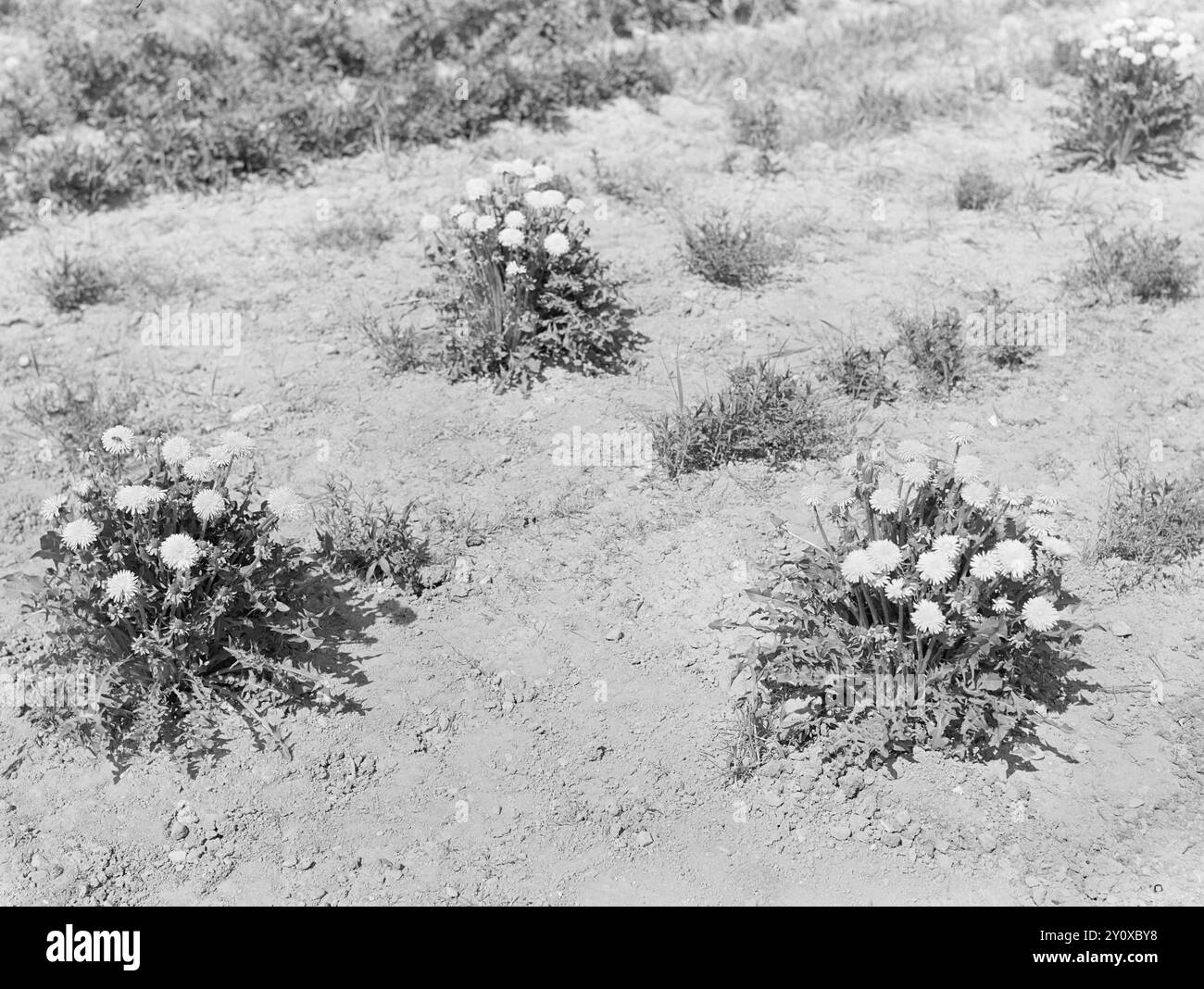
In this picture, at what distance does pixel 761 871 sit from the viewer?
4590 mm

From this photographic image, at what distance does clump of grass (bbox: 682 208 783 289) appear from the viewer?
763cm

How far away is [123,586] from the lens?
470 centimetres

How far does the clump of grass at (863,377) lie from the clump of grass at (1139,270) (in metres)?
1.70

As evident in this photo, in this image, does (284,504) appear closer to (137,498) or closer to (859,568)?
(137,498)

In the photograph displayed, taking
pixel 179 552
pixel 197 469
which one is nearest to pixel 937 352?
pixel 197 469

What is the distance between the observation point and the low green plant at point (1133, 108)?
8922mm

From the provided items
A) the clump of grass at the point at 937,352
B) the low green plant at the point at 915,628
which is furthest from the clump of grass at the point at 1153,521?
the clump of grass at the point at 937,352

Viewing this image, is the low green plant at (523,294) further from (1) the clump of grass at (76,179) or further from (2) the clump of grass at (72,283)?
(1) the clump of grass at (76,179)

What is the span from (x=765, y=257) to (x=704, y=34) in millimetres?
4141

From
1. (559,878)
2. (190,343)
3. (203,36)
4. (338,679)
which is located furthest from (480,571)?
(203,36)

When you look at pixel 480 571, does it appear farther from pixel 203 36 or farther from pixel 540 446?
pixel 203 36

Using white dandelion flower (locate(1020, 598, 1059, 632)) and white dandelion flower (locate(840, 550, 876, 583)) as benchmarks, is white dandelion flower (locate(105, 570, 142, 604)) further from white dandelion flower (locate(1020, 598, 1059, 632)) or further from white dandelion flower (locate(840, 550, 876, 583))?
white dandelion flower (locate(1020, 598, 1059, 632))

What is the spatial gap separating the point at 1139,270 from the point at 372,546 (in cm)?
483

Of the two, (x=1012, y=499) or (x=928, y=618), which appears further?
(x=1012, y=499)
